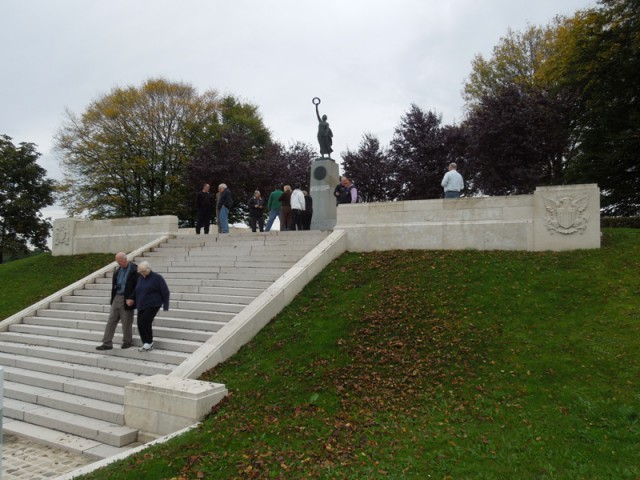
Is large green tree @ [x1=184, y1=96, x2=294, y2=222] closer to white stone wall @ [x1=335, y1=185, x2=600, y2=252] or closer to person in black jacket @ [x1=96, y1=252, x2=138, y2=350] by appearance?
white stone wall @ [x1=335, y1=185, x2=600, y2=252]

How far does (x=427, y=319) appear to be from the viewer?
8008 millimetres

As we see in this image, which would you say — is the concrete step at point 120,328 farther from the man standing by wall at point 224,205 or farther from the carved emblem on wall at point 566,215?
the carved emblem on wall at point 566,215

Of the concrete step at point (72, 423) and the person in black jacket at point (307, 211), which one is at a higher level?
the person in black jacket at point (307, 211)

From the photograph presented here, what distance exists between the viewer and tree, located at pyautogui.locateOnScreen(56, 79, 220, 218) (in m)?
30.8

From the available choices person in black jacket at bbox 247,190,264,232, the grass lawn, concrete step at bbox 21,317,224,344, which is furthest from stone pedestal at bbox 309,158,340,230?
concrete step at bbox 21,317,224,344

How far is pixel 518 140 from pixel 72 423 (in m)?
22.3

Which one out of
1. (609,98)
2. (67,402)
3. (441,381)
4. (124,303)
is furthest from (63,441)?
(609,98)

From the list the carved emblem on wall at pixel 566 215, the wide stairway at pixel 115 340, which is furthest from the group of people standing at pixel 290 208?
the carved emblem on wall at pixel 566 215

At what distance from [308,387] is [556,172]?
22.3 m

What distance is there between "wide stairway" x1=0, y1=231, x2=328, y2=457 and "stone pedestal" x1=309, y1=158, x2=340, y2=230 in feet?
12.7

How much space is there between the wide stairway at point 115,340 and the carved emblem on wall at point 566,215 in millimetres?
5462

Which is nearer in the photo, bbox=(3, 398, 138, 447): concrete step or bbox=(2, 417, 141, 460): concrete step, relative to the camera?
bbox=(2, 417, 141, 460): concrete step

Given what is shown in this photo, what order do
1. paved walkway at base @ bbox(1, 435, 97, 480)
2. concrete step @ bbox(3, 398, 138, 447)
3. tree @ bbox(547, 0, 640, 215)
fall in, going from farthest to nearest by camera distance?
1. tree @ bbox(547, 0, 640, 215)
2. concrete step @ bbox(3, 398, 138, 447)
3. paved walkway at base @ bbox(1, 435, 97, 480)

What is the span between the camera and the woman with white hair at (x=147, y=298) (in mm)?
8043
